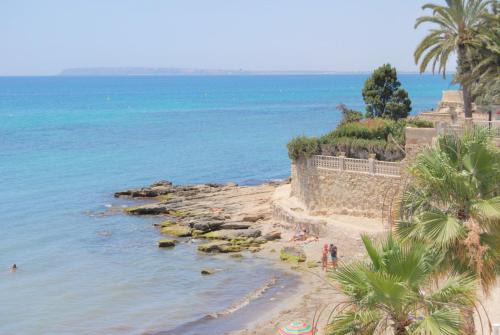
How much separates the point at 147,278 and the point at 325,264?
739cm

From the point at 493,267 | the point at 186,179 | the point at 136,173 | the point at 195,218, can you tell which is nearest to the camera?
the point at 493,267

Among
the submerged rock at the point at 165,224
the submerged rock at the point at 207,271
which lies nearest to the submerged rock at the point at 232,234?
the submerged rock at the point at 165,224

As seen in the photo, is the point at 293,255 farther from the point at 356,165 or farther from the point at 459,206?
the point at 459,206

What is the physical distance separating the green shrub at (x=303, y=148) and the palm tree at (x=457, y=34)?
5687mm

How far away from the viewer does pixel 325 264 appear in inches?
1042

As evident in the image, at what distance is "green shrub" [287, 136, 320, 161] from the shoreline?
114 inches

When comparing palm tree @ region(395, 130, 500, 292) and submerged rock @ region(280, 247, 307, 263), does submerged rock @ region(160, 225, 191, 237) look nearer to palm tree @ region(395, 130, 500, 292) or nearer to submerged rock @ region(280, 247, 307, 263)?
submerged rock @ region(280, 247, 307, 263)

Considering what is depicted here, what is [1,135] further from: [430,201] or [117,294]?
[430,201]

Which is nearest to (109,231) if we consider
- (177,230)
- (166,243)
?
(177,230)

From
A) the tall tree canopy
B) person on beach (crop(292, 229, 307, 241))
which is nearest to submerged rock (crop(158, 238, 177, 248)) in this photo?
person on beach (crop(292, 229, 307, 241))

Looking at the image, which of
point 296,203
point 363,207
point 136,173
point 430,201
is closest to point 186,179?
point 136,173

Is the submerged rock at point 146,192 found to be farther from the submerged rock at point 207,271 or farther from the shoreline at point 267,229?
the submerged rock at point 207,271

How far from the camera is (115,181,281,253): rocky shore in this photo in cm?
3238

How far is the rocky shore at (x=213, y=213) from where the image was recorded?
3238 centimetres
